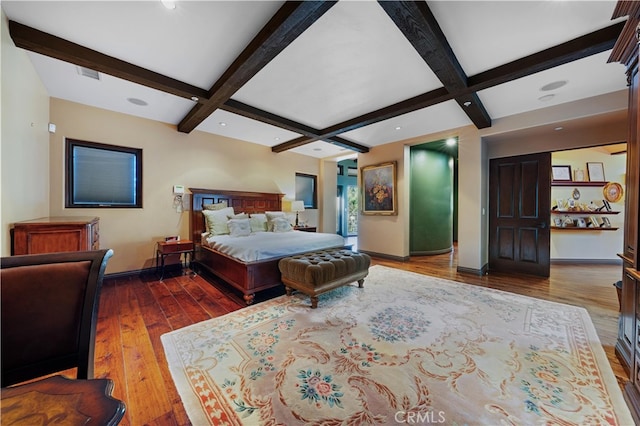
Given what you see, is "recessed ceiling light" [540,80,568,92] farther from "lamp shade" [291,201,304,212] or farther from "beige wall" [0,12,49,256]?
"beige wall" [0,12,49,256]

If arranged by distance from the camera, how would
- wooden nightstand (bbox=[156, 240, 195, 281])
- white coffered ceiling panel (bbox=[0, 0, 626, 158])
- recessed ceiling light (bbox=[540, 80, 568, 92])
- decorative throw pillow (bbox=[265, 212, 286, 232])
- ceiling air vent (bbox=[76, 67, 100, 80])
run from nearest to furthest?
1. white coffered ceiling panel (bbox=[0, 0, 626, 158])
2. ceiling air vent (bbox=[76, 67, 100, 80])
3. recessed ceiling light (bbox=[540, 80, 568, 92])
4. wooden nightstand (bbox=[156, 240, 195, 281])
5. decorative throw pillow (bbox=[265, 212, 286, 232])

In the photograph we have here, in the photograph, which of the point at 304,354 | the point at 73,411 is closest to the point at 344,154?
the point at 304,354

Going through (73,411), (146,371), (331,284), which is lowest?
(146,371)

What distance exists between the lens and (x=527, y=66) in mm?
2457

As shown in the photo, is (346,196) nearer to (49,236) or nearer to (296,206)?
(296,206)

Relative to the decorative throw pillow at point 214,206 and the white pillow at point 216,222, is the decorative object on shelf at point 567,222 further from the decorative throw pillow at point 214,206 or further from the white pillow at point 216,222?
the decorative throw pillow at point 214,206

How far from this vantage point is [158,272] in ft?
14.2

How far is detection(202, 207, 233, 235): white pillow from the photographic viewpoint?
4.37 metres

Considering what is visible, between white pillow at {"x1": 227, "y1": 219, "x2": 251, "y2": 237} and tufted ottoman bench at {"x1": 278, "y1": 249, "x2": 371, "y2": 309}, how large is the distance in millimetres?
1431

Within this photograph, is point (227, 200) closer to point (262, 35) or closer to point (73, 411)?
point (262, 35)

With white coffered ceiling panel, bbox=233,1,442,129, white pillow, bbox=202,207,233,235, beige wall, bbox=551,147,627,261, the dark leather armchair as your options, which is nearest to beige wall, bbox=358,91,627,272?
beige wall, bbox=551,147,627,261

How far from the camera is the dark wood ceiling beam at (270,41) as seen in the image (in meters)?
1.81

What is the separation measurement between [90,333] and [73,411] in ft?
1.51

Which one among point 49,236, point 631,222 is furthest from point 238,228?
point 631,222
